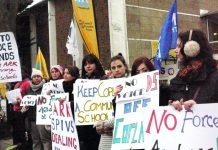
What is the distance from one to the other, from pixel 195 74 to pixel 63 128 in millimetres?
2568

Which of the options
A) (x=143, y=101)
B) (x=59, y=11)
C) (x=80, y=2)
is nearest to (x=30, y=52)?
(x=59, y=11)

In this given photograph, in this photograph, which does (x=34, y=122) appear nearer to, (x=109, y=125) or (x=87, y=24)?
(x=87, y=24)

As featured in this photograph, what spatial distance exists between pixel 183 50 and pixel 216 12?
53.8ft

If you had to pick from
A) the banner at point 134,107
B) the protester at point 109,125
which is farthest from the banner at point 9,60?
the banner at point 134,107

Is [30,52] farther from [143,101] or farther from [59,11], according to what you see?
[143,101]

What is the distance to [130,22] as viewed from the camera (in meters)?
15.6

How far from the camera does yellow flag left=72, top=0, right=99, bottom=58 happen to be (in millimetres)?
9117

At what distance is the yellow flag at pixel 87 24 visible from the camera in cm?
912

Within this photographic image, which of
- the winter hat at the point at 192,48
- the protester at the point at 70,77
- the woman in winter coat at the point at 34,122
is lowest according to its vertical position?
the woman in winter coat at the point at 34,122

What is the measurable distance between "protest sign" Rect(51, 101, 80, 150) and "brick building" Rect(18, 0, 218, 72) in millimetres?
9341

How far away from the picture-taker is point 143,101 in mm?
4258

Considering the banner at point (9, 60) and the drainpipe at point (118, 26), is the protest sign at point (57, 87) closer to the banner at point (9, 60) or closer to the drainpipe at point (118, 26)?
the banner at point (9, 60)

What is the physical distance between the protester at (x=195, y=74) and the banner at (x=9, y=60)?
552 centimetres

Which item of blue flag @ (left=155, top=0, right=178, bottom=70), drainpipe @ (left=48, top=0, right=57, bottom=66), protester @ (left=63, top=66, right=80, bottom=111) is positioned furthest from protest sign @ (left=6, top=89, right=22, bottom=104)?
drainpipe @ (left=48, top=0, right=57, bottom=66)
